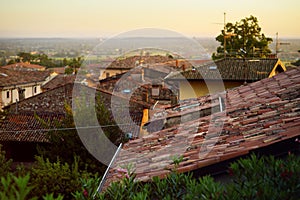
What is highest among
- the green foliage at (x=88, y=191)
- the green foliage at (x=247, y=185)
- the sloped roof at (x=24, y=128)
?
the green foliage at (x=247, y=185)

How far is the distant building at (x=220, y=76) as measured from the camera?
20.2 m

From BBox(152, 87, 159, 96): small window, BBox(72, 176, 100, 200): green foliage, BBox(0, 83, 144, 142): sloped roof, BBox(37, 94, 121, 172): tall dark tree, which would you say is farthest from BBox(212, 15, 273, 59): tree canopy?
BBox(72, 176, 100, 200): green foliage

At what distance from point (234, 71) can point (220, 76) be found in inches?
39.8

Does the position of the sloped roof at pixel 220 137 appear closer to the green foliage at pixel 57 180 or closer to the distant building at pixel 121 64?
the green foliage at pixel 57 180

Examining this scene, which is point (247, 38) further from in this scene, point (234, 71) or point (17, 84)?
point (17, 84)

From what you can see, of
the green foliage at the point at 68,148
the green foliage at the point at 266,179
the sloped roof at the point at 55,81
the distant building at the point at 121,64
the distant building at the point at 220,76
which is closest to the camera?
the green foliage at the point at 266,179

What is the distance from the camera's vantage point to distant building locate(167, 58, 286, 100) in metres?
20.2

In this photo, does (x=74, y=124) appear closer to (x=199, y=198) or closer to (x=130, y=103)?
(x=130, y=103)

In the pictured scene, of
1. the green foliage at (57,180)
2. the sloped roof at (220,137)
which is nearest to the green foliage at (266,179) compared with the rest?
the sloped roof at (220,137)

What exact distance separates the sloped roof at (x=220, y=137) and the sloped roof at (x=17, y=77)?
29.3 meters

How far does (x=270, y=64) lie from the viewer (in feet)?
69.8

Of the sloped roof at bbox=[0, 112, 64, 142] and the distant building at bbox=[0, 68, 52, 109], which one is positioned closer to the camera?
the sloped roof at bbox=[0, 112, 64, 142]

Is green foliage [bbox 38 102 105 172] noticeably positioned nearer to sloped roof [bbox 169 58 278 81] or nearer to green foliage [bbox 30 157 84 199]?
green foliage [bbox 30 157 84 199]

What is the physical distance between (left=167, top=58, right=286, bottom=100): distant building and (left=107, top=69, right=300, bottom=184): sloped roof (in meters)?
13.9
